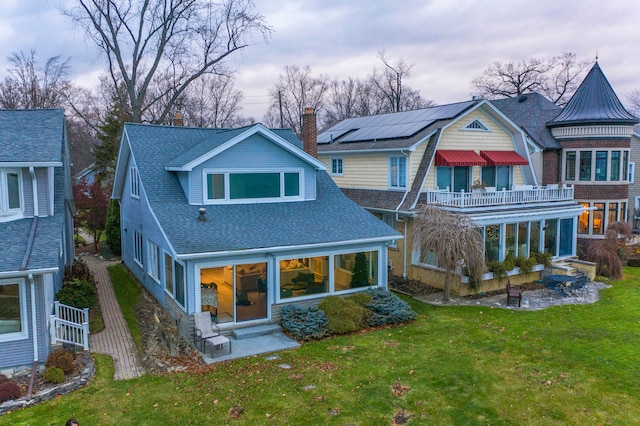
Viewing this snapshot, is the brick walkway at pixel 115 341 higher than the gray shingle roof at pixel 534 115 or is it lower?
lower

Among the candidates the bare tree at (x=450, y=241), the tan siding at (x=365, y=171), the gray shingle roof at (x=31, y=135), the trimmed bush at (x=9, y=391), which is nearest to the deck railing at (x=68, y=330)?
the trimmed bush at (x=9, y=391)

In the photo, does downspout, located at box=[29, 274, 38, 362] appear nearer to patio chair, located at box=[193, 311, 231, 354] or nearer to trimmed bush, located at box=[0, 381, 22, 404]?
trimmed bush, located at box=[0, 381, 22, 404]

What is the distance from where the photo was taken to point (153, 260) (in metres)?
17.6

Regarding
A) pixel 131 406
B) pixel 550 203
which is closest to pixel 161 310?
pixel 131 406

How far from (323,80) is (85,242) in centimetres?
3941

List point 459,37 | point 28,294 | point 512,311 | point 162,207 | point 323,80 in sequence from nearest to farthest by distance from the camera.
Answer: point 28,294 → point 162,207 → point 512,311 → point 459,37 → point 323,80

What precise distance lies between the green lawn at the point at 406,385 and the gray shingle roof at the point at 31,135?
6004 mm

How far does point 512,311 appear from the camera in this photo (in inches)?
654

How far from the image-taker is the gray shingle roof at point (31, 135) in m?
13.2

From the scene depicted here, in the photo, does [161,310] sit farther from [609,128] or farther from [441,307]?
A: [609,128]

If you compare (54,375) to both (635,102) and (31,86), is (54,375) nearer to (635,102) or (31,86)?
(31,86)

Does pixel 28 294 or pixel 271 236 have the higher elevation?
pixel 271 236

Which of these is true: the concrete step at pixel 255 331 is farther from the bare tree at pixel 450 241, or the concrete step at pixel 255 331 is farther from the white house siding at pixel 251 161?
the bare tree at pixel 450 241

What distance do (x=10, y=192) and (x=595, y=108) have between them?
26269 millimetres
